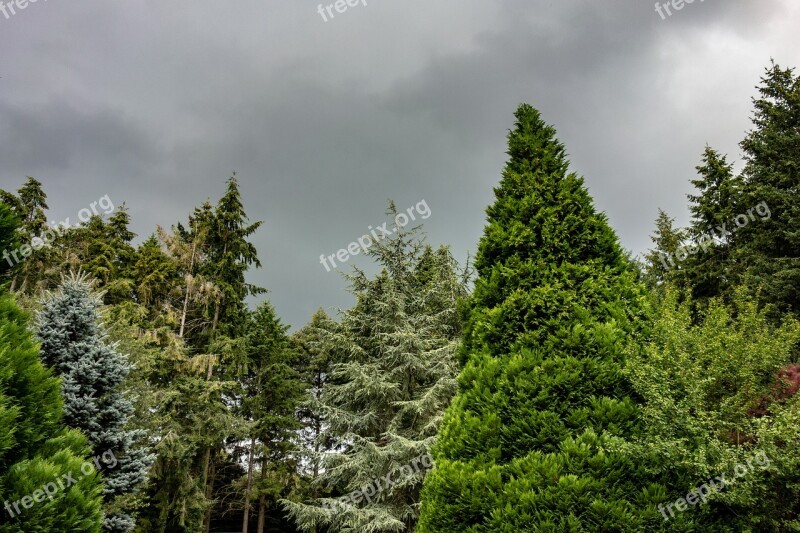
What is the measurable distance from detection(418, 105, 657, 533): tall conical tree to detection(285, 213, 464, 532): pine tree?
→ 9.10 meters

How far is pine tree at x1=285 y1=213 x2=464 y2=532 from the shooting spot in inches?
585

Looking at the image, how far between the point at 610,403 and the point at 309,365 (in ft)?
89.4

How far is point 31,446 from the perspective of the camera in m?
4.62

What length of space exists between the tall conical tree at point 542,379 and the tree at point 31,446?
3.82 meters

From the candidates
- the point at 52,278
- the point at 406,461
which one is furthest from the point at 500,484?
the point at 52,278

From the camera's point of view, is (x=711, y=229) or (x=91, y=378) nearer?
(x=91, y=378)

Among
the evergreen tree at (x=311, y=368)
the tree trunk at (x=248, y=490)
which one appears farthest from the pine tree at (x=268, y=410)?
the evergreen tree at (x=311, y=368)

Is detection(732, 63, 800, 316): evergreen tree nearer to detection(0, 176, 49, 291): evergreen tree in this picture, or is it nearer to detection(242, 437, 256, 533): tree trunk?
detection(242, 437, 256, 533): tree trunk

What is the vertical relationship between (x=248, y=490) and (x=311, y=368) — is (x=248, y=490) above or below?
below

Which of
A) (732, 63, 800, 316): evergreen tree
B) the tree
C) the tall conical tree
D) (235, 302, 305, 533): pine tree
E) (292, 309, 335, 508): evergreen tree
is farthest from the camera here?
(292, 309, 335, 508): evergreen tree

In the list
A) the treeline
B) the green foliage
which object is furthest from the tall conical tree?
the green foliage

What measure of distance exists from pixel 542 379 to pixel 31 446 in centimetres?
555

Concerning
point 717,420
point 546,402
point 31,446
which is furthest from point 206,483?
point 717,420

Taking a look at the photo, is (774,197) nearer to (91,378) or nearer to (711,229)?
(711,229)
